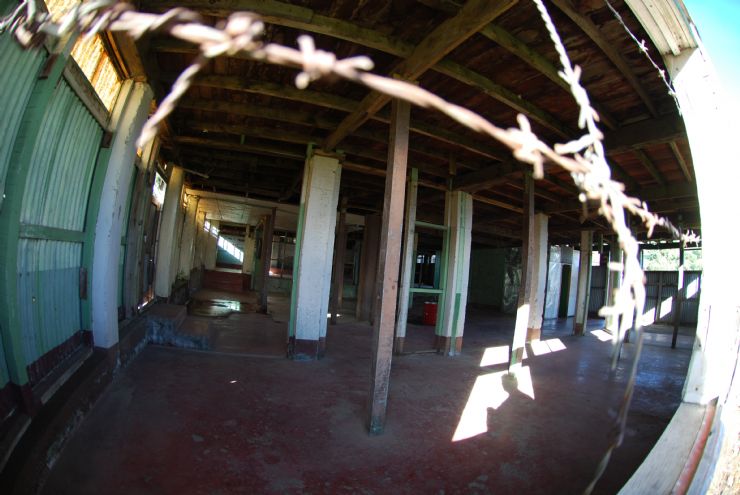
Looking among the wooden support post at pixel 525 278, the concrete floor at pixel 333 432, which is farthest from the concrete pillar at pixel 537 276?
the concrete floor at pixel 333 432

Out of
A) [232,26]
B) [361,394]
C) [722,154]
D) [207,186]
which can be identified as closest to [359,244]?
[207,186]

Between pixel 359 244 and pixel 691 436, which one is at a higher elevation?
pixel 359 244

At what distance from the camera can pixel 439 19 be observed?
3184 mm

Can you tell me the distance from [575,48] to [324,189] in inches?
147

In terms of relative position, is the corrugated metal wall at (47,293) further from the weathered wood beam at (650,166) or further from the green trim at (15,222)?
the weathered wood beam at (650,166)

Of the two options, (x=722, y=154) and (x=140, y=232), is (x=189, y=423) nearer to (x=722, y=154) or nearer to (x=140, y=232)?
(x=140, y=232)

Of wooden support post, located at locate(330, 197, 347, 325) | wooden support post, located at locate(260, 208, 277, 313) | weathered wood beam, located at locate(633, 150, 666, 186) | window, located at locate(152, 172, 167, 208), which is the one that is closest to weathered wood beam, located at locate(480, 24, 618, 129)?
weathered wood beam, located at locate(633, 150, 666, 186)

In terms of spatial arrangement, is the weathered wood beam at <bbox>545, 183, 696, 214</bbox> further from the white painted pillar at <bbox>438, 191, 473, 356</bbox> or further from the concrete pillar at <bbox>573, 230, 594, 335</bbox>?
the concrete pillar at <bbox>573, 230, 594, 335</bbox>

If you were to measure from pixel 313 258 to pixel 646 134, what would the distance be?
4.62m

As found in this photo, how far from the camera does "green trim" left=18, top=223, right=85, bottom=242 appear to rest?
244cm

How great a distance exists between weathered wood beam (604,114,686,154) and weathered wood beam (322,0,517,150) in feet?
8.88

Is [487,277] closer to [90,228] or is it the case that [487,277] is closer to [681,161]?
[681,161]

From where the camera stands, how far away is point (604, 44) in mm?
3059

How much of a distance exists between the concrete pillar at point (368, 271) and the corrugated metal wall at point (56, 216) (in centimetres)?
700
